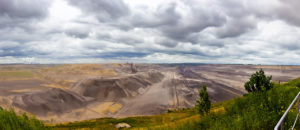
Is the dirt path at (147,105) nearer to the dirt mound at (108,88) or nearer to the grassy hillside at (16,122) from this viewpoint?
the dirt mound at (108,88)

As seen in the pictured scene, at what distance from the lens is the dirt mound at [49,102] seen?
94.9m

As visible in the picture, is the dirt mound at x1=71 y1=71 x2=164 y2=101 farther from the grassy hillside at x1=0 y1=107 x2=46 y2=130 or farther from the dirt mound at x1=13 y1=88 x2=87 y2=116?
the grassy hillside at x1=0 y1=107 x2=46 y2=130

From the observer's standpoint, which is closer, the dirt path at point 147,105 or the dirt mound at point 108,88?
the dirt path at point 147,105

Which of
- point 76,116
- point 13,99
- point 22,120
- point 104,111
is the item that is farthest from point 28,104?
point 22,120

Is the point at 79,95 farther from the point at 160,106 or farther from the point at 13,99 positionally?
the point at 160,106

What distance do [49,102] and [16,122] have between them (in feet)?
367

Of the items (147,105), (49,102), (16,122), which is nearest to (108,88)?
(147,105)

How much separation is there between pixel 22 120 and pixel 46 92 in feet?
403

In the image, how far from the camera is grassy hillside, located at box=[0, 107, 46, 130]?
7.75m

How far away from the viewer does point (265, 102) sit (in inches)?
323

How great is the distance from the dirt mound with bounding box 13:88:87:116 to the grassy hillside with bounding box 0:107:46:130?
103m

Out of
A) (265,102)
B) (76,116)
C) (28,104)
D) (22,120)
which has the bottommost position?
(76,116)

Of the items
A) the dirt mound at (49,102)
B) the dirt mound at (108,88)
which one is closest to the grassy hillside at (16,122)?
the dirt mound at (49,102)

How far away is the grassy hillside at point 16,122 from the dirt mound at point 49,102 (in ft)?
337
